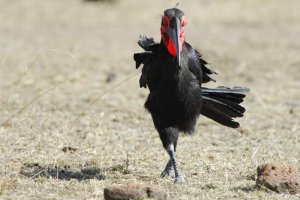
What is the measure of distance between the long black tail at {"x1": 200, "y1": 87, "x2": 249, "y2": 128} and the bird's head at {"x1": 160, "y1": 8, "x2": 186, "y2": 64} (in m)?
0.80

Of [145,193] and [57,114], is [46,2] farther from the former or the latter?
[145,193]

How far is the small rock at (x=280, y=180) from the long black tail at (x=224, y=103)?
48.0 inches

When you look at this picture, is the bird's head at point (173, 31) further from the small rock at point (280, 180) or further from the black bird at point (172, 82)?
the small rock at point (280, 180)

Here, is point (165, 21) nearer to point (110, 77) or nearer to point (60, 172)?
point (60, 172)

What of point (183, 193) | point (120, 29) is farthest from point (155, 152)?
point (120, 29)

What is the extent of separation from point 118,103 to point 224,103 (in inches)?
113

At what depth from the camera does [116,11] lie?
55.6 feet

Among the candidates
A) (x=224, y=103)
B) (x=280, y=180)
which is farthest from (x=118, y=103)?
(x=280, y=180)

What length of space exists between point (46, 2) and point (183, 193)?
12981 millimetres

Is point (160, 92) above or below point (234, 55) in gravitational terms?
below

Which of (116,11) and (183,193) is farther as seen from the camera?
(116,11)

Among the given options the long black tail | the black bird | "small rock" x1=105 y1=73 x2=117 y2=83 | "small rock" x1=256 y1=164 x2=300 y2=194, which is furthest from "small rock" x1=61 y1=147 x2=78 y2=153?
"small rock" x1=105 y1=73 x2=117 y2=83

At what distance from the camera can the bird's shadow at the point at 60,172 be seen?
515cm

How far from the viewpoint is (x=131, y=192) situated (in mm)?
4250
